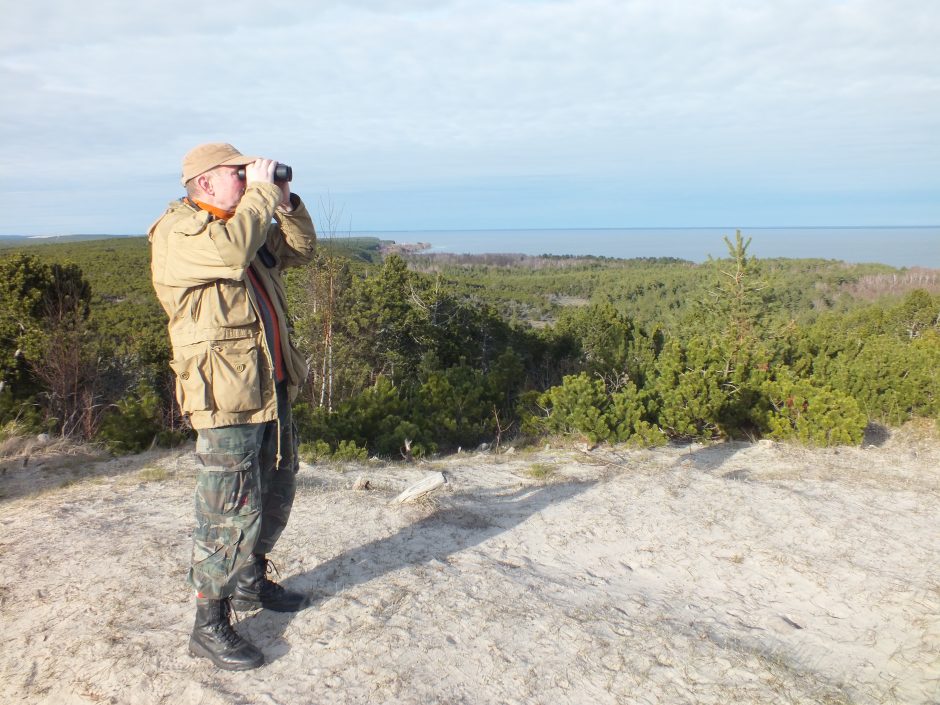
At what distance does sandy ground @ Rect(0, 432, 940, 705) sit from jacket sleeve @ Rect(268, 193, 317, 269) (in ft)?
5.46

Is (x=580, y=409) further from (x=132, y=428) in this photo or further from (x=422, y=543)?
(x=132, y=428)

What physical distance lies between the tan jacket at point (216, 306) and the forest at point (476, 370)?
13.7ft

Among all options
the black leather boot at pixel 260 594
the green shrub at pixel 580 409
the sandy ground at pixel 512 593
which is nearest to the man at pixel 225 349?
the black leather boot at pixel 260 594

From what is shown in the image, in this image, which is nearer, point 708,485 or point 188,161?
point 188,161

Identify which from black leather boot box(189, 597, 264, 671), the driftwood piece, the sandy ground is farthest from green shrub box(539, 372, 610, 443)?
black leather boot box(189, 597, 264, 671)

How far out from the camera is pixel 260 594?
297cm

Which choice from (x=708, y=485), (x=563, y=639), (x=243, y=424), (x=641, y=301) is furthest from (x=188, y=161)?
(x=641, y=301)

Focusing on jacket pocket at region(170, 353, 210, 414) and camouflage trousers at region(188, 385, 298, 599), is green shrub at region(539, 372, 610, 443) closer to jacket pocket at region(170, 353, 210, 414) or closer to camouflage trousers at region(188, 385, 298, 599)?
camouflage trousers at region(188, 385, 298, 599)

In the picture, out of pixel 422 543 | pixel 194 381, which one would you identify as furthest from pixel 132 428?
pixel 194 381

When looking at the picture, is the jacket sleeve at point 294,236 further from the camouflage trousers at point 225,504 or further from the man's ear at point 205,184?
the camouflage trousers at point 225,504

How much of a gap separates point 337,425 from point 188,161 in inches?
210

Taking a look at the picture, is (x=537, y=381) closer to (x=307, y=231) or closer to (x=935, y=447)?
(x=935, y=447)

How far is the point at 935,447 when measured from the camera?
6910 mm

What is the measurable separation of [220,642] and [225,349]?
1.19 meters
